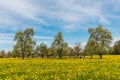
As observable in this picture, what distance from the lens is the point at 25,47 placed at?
11388 cm

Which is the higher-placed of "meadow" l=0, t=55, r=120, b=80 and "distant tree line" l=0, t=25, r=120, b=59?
"distant tree line" l=0, t=25, r=120, b=59

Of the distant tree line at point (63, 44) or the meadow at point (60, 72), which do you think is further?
the distant tree line at point (63, 44)

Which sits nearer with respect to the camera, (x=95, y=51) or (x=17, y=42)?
(x=95, y=51)

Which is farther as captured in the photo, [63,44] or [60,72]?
[63,44]

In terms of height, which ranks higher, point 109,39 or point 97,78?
point 109,39

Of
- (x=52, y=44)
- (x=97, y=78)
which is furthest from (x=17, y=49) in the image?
(x=97, y=78)

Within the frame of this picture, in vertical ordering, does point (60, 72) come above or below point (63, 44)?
below

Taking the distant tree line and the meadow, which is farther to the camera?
the distant tree line

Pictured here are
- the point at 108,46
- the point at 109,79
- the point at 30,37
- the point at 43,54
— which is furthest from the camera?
the point at 43,54

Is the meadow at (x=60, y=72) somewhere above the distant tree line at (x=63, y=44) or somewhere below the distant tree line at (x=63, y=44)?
below

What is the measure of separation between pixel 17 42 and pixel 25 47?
4.90 metres

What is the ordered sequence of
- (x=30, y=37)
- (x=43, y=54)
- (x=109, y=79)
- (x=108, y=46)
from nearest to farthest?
(x=109, y=79), (x=108, y=46), (x=30, y=37), (x=43, y=54)

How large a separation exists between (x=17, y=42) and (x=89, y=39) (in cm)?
3640

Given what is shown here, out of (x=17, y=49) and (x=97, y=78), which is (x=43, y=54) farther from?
(x=97, y=78)
